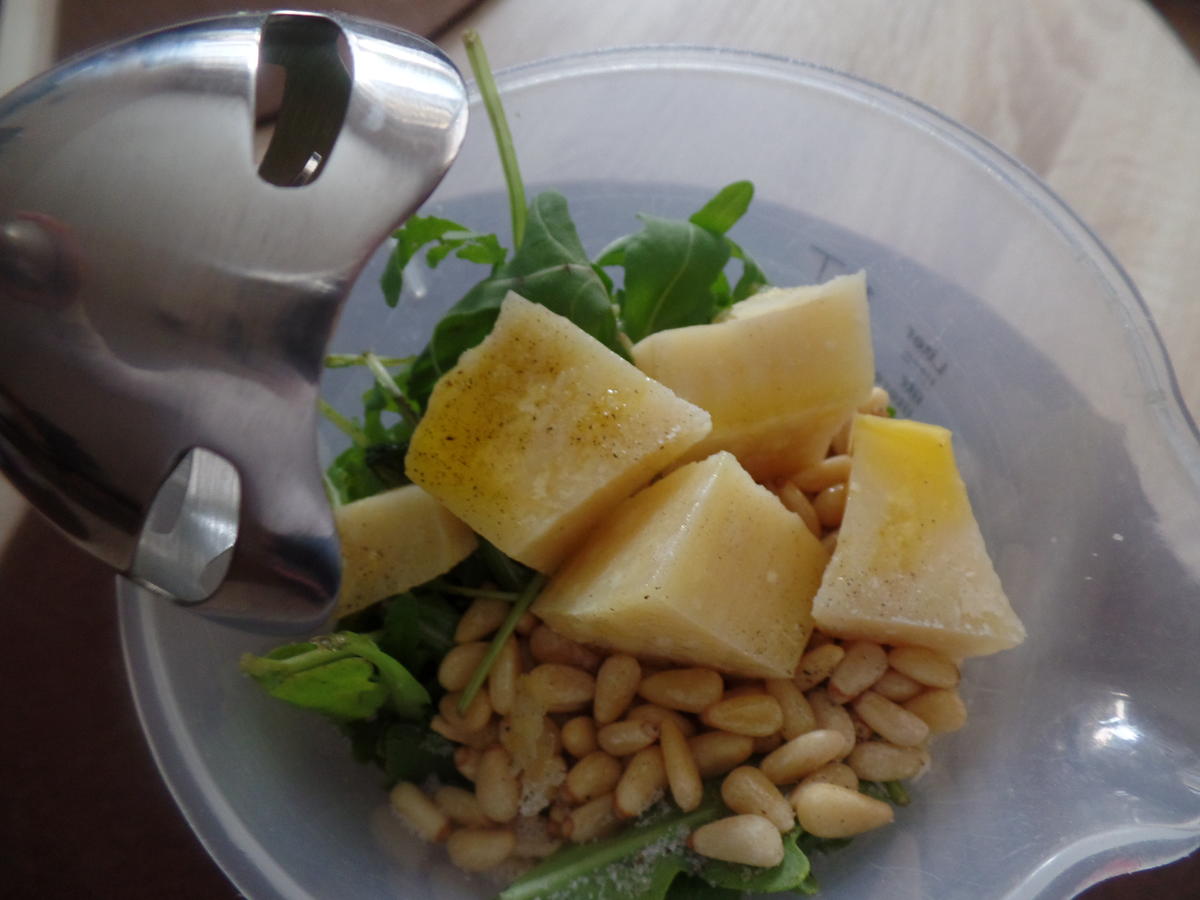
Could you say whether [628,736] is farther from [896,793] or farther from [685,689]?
[896,793]

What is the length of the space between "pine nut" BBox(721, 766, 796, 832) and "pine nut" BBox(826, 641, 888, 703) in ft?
0.27

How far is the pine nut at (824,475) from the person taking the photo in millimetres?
784

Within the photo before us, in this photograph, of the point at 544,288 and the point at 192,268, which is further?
the point at 544,288

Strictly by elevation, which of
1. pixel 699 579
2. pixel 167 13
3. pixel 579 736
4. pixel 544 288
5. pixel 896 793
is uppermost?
pixel 167 13

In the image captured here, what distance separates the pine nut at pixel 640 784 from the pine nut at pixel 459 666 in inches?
5.4

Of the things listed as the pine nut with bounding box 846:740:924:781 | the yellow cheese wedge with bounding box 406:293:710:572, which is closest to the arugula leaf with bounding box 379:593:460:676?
the yellow cheese wedge with bounding box 406:293:710:572

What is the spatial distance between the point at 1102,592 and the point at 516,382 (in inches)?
17.7

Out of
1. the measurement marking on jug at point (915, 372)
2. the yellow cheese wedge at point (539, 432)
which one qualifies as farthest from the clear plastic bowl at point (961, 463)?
the yellow cheese wedge at point (539, 432)

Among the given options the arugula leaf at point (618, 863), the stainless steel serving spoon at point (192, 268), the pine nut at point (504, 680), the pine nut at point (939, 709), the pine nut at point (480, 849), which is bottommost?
the pine nut at point (939, 709)

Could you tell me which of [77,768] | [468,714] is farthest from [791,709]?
[77,768]

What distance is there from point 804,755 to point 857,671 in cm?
7

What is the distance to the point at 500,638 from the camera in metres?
0.72

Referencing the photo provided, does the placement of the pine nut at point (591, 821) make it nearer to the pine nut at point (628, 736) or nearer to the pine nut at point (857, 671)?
the pine nut at point (628, 736)

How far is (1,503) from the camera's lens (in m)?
0.89
